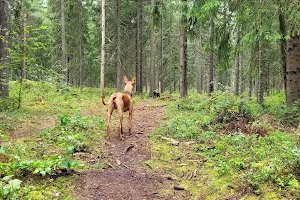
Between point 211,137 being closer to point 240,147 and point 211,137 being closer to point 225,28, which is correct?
point 240,147

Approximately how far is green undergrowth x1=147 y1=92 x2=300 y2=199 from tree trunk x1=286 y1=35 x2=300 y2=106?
0.87 meters

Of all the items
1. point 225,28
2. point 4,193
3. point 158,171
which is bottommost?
point 158,171

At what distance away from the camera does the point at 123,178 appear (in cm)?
500

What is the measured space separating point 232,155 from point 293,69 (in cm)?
507

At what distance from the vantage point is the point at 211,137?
724 centimetres

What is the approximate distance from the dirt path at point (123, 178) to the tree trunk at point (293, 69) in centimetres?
566

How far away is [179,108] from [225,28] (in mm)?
4557

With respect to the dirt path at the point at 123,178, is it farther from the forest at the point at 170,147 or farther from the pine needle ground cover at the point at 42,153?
the pine needle ground cover at the point at 42,153

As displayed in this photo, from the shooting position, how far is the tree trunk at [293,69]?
29.2 ft

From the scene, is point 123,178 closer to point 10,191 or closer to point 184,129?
point 10,191

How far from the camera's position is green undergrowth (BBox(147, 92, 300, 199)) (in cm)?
432

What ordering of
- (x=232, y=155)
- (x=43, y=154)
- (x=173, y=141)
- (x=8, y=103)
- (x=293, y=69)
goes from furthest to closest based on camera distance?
(x=8, y=103), (x=293, y=69), (x=173, y=141), (x=232, y=155), (x=43, y=154)

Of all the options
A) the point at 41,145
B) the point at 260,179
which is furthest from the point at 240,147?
the point at 41,145

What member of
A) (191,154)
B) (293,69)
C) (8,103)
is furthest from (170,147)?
(8,103)
